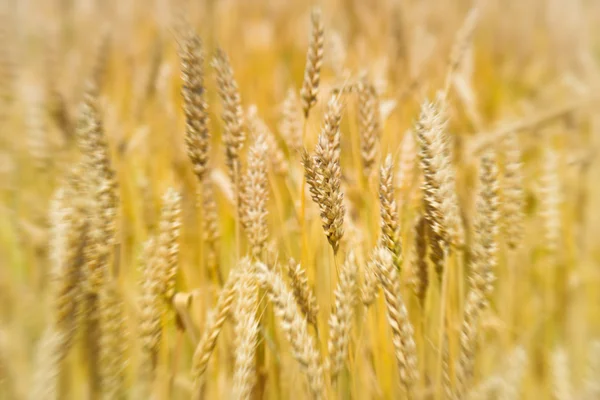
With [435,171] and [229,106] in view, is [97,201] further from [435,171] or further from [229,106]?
A: [435,171]

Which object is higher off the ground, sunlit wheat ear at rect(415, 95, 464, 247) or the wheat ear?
sunlit wheat ear at rect(415, 95, 464, 247)

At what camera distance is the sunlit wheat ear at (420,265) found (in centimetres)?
50

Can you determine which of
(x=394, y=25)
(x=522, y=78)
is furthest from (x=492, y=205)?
(x=522, y=78)

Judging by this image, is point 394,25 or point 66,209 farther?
point 394,25

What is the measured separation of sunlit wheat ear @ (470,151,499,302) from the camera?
0.45 m

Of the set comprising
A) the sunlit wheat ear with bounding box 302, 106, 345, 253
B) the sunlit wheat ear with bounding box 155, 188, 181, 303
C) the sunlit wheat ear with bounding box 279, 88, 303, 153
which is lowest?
the sunlit wheat ear with bounding box 155, 188, 181, 303

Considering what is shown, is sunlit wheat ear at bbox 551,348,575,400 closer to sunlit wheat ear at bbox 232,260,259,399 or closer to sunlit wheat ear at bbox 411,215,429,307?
sunlit wheat ear at bbox 411,215,429,307

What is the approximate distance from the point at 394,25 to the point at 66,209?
880 millimetres

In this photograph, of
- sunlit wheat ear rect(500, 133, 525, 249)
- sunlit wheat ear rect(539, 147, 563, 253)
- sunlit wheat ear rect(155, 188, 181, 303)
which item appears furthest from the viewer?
sunlit wheat ear rect(539, 147, 563, 253)

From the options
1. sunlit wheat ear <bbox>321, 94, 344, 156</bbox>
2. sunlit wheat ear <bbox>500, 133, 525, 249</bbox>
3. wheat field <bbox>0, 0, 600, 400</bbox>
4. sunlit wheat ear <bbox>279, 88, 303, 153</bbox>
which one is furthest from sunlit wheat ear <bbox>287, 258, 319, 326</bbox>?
sunlit wheat ear <bbox>500, 133, 525, 249</bbox>

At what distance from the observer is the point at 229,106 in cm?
49

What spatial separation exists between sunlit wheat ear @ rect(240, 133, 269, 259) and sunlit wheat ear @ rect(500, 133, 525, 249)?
1.19 feet

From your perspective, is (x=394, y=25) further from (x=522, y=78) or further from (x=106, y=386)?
(x=106, y=386)

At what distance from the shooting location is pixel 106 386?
491mm
